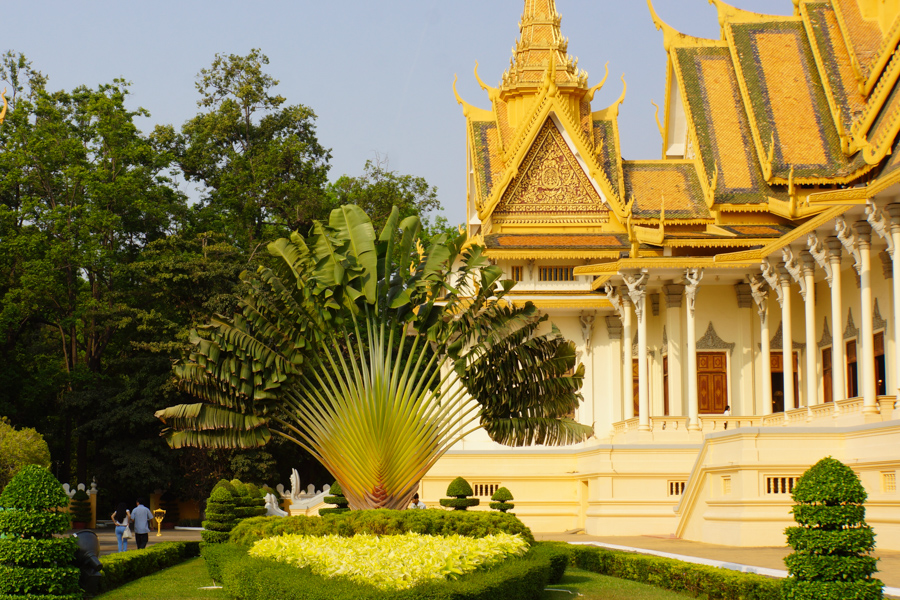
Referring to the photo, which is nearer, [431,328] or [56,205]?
[431,328]

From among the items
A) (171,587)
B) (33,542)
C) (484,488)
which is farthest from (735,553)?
(484,488)

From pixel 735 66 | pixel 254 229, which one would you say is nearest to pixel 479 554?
pixel 735 66

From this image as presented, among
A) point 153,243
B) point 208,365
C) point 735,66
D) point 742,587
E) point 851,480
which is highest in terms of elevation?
point 735,66

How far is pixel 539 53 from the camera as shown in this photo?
3669 cm

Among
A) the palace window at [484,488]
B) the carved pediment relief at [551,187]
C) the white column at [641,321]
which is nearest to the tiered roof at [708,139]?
the carved pediment relief at [551,187]

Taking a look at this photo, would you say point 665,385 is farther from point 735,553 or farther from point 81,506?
point 81,506

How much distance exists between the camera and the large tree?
60.8 ft

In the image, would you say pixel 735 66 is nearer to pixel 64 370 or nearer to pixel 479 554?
pixel 479 554

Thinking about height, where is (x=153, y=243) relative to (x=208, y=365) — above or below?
above

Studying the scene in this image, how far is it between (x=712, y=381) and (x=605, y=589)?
15.9 meters

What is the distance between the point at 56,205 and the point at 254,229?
9.27m

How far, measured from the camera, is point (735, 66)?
101 ft

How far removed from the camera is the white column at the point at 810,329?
22750mm

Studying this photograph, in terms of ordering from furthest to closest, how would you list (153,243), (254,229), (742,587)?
(254,229)
(153,243)
(742,587)
